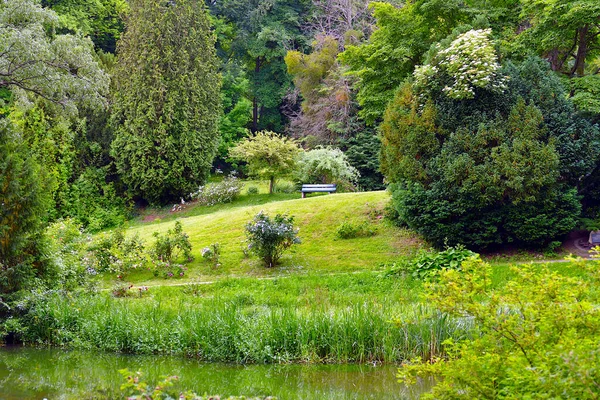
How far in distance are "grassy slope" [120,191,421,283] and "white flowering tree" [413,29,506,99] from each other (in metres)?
3.75

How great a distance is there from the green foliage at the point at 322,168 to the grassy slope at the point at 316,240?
14.7ft

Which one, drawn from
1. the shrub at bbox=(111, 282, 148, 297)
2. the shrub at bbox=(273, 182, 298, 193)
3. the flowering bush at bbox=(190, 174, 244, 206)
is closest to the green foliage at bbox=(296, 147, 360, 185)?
the shrub at bbox=(273, 182, 298, 193)

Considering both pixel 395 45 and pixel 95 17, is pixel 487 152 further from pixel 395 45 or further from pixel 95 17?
pixel 95 17

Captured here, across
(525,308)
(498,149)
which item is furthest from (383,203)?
(525,308)

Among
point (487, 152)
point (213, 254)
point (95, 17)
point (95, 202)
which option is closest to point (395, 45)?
point (487, 152)

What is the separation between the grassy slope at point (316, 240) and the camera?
14078 millimetres

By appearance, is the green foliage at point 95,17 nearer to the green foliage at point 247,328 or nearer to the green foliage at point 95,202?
the green foliage at point 95,202

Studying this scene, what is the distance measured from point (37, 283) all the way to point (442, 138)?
30.0ft

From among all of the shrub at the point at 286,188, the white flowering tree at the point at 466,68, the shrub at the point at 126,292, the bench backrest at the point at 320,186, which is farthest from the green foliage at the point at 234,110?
the shrub at the point at 126,292

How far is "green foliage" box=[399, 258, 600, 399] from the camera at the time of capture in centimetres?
353

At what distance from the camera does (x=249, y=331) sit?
8.34 metres

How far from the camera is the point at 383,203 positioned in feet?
57.2

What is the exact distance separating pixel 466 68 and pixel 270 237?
5876 millimetres

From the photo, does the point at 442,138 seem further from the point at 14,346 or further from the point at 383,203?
the point at 14,346
